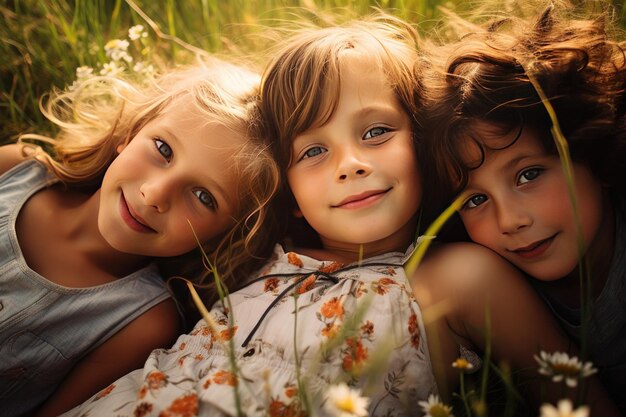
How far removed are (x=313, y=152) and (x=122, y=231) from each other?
76cm

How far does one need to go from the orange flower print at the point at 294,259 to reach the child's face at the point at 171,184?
11.9 inches

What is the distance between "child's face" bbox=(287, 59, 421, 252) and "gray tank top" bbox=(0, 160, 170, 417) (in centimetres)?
88

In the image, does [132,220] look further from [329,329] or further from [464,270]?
[464,270]

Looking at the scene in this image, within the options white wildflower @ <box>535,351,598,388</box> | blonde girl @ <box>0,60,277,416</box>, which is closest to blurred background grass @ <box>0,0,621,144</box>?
blonde girl @ <box>0,60,277,416</box>

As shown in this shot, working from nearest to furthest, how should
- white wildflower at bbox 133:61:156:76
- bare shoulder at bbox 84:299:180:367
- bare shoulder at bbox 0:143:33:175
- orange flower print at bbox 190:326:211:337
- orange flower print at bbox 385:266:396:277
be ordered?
orange flower print at bbox 385:266:396:277 → orange flower print at bbox 190:326:211:337 → bare shoulder at bbox 84:299:180:367 → bare shoulder at bbox 0:143:33:175 → white wildflower at bbox 133:61:156:76

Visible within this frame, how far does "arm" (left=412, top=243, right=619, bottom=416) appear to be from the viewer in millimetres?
1513

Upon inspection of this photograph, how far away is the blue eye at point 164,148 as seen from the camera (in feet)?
6.34

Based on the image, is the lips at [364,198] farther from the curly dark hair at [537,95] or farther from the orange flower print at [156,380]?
the orange flower print at [156,380]

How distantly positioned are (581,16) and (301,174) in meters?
1.20

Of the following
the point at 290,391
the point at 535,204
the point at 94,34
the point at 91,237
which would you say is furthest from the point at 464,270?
the point at 94,34

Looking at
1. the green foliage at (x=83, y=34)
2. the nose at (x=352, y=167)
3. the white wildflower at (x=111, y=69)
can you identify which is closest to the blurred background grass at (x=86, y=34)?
the green foliage at (x=83, y=34)

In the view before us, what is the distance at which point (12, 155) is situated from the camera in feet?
7.31

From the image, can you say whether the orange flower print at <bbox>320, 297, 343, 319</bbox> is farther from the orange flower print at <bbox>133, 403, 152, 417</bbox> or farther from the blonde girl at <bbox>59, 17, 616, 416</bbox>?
the orange flower print at <bbox>133, 403, 152, 417</bbox>

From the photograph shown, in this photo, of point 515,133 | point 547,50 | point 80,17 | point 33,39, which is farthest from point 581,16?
point 33,39
